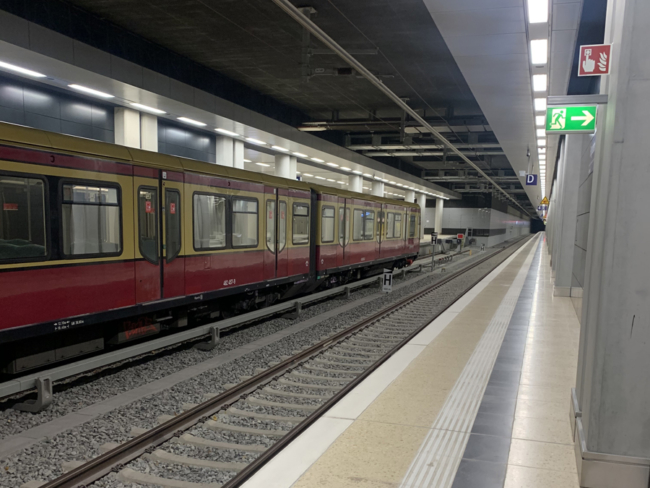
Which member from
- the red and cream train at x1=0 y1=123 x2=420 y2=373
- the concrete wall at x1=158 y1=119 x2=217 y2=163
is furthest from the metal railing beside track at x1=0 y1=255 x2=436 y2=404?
the concrete wall at x1=158 y1=119 x2=217 y2=163

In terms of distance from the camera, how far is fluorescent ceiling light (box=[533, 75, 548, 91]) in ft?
35.1

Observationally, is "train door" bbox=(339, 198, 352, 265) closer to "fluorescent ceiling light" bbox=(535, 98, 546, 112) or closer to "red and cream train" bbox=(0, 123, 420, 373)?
"red and cream train" bbox=(0, 123, 420, 373)

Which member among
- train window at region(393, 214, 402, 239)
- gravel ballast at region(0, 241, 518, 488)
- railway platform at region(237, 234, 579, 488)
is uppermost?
train window at region(393, 214, 402, 239)

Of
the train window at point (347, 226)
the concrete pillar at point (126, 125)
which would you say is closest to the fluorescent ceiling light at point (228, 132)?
the concrete pillar at point (126, 125)

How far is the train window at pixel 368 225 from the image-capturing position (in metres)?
17.3

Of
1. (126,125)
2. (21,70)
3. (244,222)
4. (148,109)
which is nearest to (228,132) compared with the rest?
(148,109)

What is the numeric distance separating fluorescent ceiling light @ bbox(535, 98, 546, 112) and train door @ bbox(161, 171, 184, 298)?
9160 millimetres

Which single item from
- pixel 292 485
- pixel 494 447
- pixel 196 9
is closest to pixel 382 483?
pixel 292 485

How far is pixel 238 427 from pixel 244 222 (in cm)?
536

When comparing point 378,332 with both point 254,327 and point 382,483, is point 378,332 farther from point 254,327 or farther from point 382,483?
point 382,483

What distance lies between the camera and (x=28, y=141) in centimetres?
596

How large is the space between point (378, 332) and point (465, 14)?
20.0 ft

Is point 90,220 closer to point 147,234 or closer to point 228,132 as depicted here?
point 147,234

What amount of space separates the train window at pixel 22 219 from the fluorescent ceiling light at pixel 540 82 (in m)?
9.67
